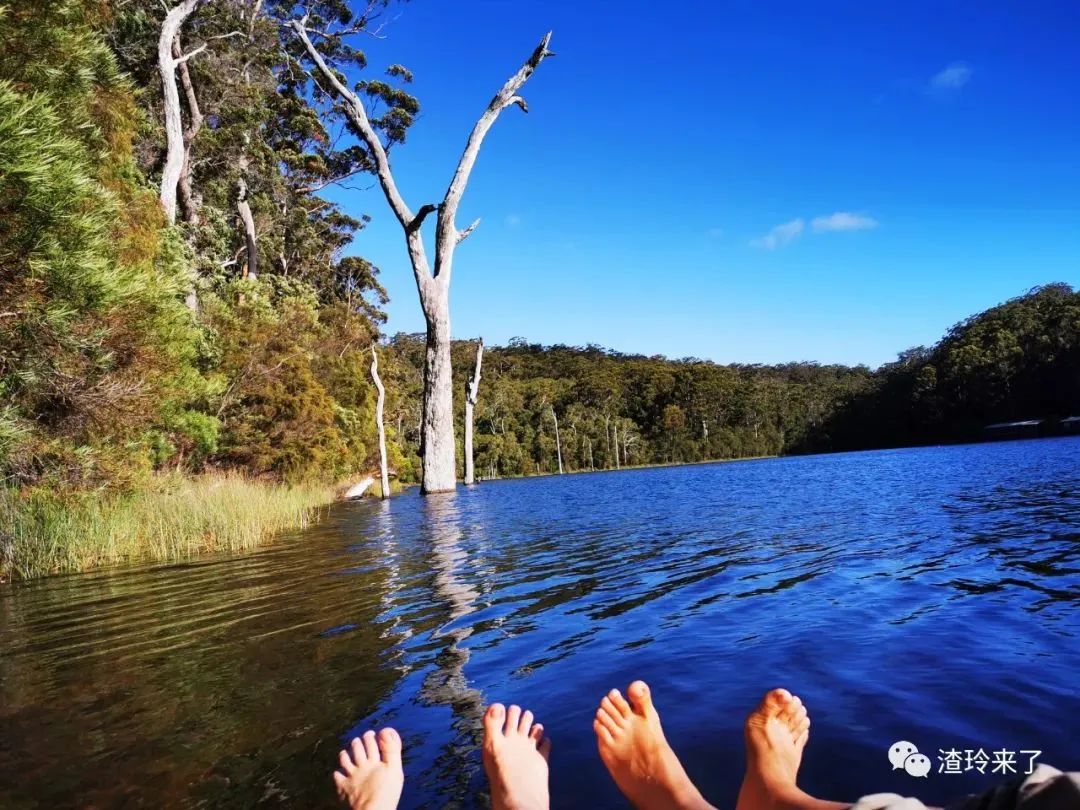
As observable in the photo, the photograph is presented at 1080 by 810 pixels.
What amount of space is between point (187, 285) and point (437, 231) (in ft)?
19.2

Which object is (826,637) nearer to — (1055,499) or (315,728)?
(315,728)

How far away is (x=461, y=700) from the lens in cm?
262

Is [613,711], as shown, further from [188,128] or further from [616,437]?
[616,437]

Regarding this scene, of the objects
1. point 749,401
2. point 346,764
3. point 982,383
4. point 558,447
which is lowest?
point 346,764

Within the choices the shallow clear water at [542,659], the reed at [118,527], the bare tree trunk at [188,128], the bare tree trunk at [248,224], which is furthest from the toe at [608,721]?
the bare tree trunk at [248,224]

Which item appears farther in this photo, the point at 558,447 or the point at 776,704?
the point at 558,447

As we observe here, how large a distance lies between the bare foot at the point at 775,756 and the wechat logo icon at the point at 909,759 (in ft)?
0.92

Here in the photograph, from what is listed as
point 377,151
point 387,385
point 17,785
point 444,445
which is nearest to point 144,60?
point 377,151

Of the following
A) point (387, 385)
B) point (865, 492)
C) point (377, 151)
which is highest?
point (377, 151)

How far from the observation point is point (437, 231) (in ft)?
54.9

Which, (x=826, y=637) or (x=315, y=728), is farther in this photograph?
(x=826, y=637)

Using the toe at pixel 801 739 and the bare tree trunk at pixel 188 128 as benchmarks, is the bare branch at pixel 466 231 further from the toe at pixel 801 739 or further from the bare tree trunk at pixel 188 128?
the toe at pixel 801 739

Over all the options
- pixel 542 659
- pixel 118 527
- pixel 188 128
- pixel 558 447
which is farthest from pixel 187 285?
pixel 558 447

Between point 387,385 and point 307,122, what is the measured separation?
12.0 meters
